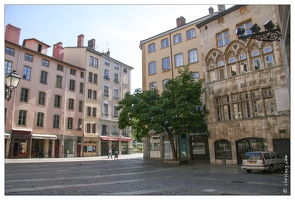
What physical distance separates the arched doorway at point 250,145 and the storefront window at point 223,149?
2.86ft

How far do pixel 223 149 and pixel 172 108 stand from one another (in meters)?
6.25

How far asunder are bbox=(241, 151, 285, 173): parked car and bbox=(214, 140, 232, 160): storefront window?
19.8 feet

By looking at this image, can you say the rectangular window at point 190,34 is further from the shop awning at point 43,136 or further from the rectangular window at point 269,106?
the shop awning at point 43,136

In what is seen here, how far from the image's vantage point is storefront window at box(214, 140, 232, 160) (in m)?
21.5

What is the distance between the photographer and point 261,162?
571 inches

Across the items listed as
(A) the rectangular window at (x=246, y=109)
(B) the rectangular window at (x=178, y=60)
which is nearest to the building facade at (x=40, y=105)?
(B) the rectangular window at (x=178, y=60)

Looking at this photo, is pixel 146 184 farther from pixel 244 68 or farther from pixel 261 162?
pixel 244 68

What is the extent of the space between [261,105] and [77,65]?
32080 mm

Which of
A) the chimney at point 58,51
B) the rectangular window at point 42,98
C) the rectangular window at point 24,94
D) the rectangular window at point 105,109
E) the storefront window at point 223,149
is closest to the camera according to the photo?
the storefront window at point 223,149

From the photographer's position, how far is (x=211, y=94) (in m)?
23.3

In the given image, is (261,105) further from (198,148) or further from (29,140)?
(29,140)

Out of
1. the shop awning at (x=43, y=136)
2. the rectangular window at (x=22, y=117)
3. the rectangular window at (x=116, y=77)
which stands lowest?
the shop awning at (x=43, y=136)

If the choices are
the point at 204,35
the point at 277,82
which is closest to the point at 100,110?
the point at 204,35

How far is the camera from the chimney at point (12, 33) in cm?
3080
